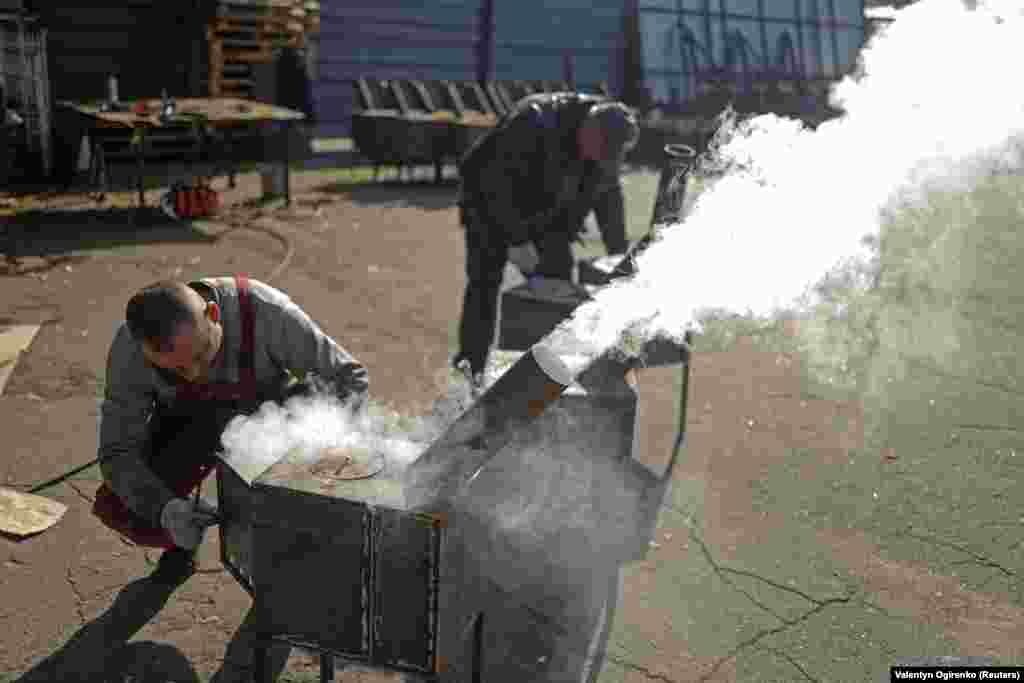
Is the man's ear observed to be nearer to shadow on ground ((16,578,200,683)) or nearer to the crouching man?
the crouching man

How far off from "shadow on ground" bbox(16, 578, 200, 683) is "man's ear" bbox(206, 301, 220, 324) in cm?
122

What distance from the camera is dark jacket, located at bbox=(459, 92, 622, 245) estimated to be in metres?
5.02

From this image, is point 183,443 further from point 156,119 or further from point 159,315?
point 156,119

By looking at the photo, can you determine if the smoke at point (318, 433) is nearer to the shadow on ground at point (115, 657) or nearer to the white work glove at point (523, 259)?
the shadow on ground at point (115, 657)

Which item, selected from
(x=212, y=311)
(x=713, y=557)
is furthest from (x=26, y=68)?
(x=713, y=557)

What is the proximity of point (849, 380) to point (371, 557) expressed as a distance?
14.9 feet

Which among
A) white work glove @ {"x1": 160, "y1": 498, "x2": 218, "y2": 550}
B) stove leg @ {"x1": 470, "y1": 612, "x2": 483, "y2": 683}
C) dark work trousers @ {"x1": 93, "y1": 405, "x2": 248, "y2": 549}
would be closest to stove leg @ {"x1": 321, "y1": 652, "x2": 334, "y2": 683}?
stove leg @ {"x1": 470, "y1": 612, "x2": 483, "y2": 683}

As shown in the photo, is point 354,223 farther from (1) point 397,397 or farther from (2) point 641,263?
(2) point 641,263

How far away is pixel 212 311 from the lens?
9.89 feet

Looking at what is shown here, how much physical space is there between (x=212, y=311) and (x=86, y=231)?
6.72 metres

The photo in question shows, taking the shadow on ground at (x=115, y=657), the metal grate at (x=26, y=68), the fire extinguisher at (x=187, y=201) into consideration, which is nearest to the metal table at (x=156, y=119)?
the fire extinguisher at (x=187, y=201)

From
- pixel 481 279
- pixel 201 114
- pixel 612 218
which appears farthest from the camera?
pixel 201 114

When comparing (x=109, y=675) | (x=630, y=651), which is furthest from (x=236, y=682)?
(x=630, y=651)

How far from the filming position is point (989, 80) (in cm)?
462
